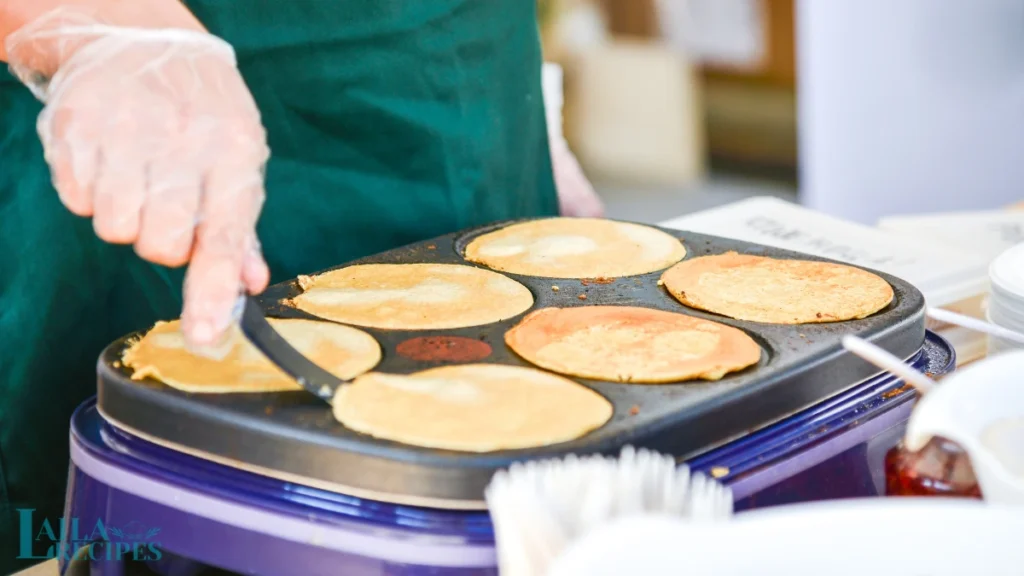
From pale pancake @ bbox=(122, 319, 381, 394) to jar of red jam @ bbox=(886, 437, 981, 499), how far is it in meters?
0.56

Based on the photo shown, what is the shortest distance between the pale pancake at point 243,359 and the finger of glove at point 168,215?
0.35 ft

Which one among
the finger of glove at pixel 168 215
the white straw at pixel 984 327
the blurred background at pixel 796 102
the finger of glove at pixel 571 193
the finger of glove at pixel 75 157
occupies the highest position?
the finger of glove at pixel 75 157

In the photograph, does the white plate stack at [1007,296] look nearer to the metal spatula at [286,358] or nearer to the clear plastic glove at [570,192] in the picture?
the metal spatula at [286,358]

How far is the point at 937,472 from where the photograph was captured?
0.91 m

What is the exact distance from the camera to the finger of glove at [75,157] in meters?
1.14

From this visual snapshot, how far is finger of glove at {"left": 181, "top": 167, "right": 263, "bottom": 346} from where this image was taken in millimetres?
1088

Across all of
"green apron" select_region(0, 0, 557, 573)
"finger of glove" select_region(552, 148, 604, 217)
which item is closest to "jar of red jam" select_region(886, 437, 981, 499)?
"green apron" select_region(0, 0, 557, 573)

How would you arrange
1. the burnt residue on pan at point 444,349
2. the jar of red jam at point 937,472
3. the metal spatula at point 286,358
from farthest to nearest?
the burnt residue on pan at point 444,349 → the metal spatula at point 286,358 → the jar of red jam at point 937,472

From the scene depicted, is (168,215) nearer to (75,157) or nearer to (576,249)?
(75,157)

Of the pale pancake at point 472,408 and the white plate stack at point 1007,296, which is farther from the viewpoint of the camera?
the white plate stack at point 1007,296

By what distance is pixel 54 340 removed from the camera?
1697 millimetres

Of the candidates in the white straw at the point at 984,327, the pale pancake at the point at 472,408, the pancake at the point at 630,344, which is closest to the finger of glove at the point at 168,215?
the pale pancake at the point at 472,408

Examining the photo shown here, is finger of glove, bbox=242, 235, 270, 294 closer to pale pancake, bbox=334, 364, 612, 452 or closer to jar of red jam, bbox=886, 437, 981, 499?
pale pancake, bbox=334, 364, 612, 452

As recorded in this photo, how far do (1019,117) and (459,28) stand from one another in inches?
105
